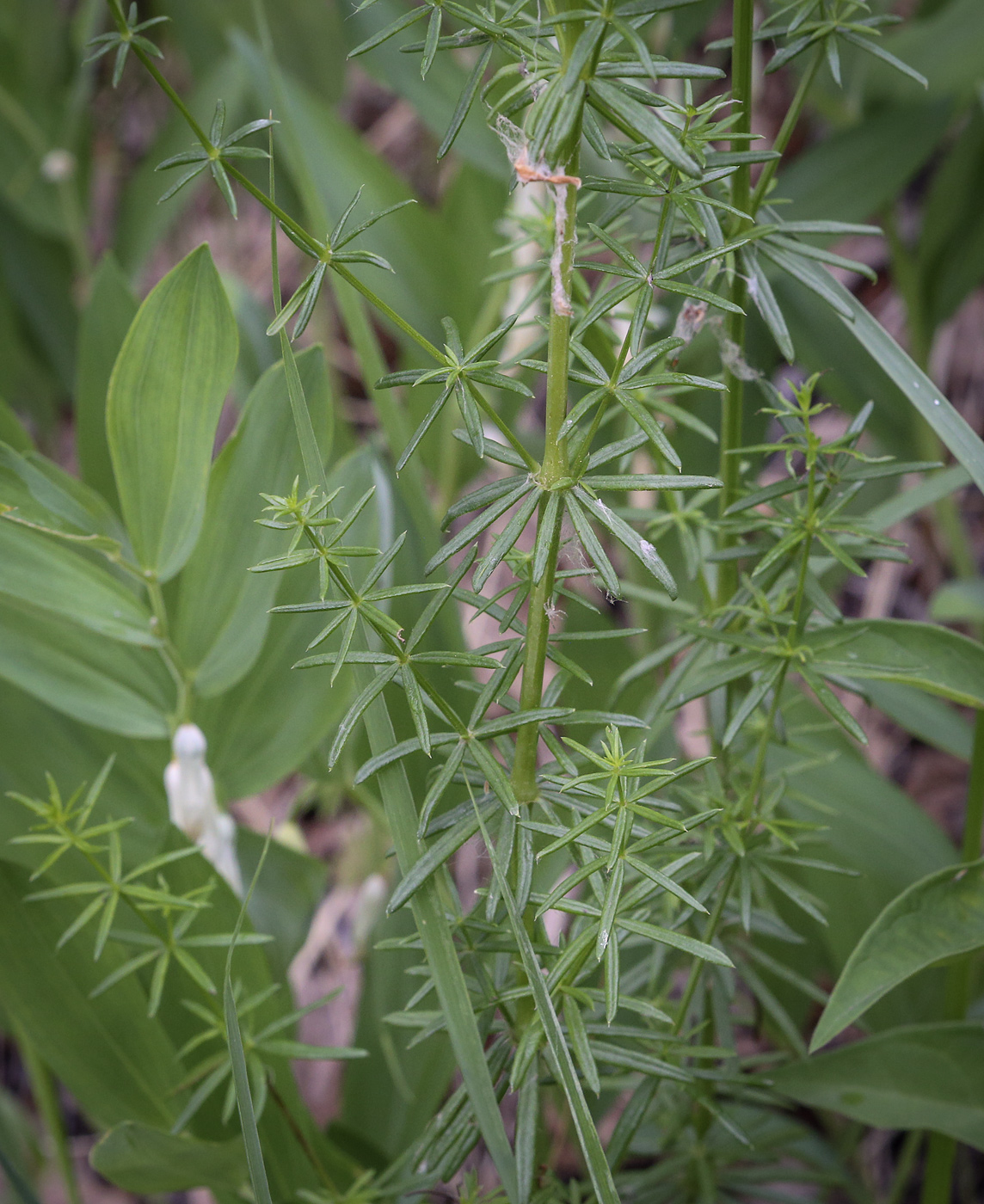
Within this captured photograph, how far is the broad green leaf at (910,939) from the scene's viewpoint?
417 millimetres

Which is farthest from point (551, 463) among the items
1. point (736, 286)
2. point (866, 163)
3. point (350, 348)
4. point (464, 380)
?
point (350, 348)

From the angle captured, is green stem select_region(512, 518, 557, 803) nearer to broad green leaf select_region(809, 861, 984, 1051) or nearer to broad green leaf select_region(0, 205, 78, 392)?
broad green leaf select_region(809, 861, 984, 1051)

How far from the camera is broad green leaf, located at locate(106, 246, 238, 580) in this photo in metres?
0.55

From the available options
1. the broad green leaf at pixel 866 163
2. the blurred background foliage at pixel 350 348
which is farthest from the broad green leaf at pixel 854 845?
the broad green leaf at pixel 866 163

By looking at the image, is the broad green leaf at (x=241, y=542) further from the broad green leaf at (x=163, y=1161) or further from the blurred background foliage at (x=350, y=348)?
the broad green leaf at (x=163, y=1161)

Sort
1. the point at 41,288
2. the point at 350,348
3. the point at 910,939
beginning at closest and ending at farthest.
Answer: the point at 910,939, the point at 41,288, the point at 350,348

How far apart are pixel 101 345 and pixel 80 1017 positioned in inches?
17.7

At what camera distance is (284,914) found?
0.79 m

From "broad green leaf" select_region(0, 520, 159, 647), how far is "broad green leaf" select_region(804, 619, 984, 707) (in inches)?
13.6

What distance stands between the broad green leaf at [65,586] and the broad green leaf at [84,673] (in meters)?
0.05

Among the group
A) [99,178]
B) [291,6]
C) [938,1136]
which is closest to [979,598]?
[938,1136]

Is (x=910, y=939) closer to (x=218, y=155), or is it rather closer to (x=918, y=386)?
(x=918, y=386)

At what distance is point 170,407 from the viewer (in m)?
0.58

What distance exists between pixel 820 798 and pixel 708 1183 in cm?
27
